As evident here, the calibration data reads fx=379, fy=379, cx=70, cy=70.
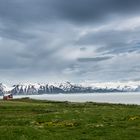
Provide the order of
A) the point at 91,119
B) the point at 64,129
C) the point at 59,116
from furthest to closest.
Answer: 1. the point at 59,116
2. the point at 91,119
3. the point at 64,129

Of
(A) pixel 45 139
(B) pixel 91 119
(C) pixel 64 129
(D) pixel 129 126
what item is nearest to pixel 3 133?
(A) pixel 45 139

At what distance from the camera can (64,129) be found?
149 feet

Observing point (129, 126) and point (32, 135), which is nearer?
point (32, 135)

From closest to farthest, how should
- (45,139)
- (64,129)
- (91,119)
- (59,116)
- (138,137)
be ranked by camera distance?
(45,139)
(138,137)
(64,129)
(91,119)
(59,116)

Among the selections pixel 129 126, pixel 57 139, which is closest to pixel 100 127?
pixel 129 126

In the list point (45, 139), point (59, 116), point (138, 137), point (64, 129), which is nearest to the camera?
point (45, 139)

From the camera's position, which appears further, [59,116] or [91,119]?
[59,116]

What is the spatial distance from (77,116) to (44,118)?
588 centimetres

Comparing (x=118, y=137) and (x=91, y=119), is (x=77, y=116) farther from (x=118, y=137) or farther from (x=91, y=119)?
(x=118, y=137)

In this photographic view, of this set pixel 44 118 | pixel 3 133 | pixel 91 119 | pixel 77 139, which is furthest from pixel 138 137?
pixel 44 118

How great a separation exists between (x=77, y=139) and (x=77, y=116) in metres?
23.8

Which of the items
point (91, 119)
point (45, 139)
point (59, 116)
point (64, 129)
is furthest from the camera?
point (59, 116)

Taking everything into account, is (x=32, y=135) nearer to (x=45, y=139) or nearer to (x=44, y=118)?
(x=45, y=139)

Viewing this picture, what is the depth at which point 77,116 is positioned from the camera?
61750 millimetres
